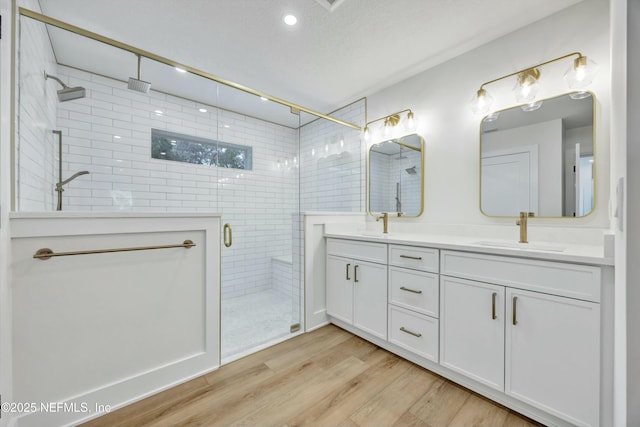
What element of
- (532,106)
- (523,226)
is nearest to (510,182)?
(523,226)

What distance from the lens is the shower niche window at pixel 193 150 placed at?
201 cm

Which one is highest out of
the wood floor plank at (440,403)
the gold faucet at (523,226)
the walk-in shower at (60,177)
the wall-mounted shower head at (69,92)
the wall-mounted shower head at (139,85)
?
the wall-mounted shower head at (139,85)

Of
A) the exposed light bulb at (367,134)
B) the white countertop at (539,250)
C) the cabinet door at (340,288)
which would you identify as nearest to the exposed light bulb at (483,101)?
the white countertop at (539,250)

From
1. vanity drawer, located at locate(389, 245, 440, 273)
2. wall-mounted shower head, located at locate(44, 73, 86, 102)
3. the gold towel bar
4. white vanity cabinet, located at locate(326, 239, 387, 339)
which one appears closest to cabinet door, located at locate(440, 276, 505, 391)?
vanity drawer, located at locate(389, 245, 440, 273)

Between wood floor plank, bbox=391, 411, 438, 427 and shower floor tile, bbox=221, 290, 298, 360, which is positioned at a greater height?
shower floor tile, bbox=221, 290, 298, 360

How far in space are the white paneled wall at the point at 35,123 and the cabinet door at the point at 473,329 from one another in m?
2.44

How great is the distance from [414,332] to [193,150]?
230 cm

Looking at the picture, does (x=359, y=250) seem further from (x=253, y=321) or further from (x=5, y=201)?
(x=5, y=201)

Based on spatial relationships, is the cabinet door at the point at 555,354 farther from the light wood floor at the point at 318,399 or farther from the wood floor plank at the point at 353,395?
the wood floor plank at the point at 353,395

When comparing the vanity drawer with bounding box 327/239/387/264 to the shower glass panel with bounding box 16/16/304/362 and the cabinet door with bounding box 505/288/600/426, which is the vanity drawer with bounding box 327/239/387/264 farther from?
the cabinet door with bounding box 505/288/600/426

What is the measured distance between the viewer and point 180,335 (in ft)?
5.40

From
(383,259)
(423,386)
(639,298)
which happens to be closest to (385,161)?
(383,259)

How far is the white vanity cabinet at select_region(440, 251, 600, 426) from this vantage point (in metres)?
1.16

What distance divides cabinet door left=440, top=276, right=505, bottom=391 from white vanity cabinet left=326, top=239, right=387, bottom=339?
1.55ft
